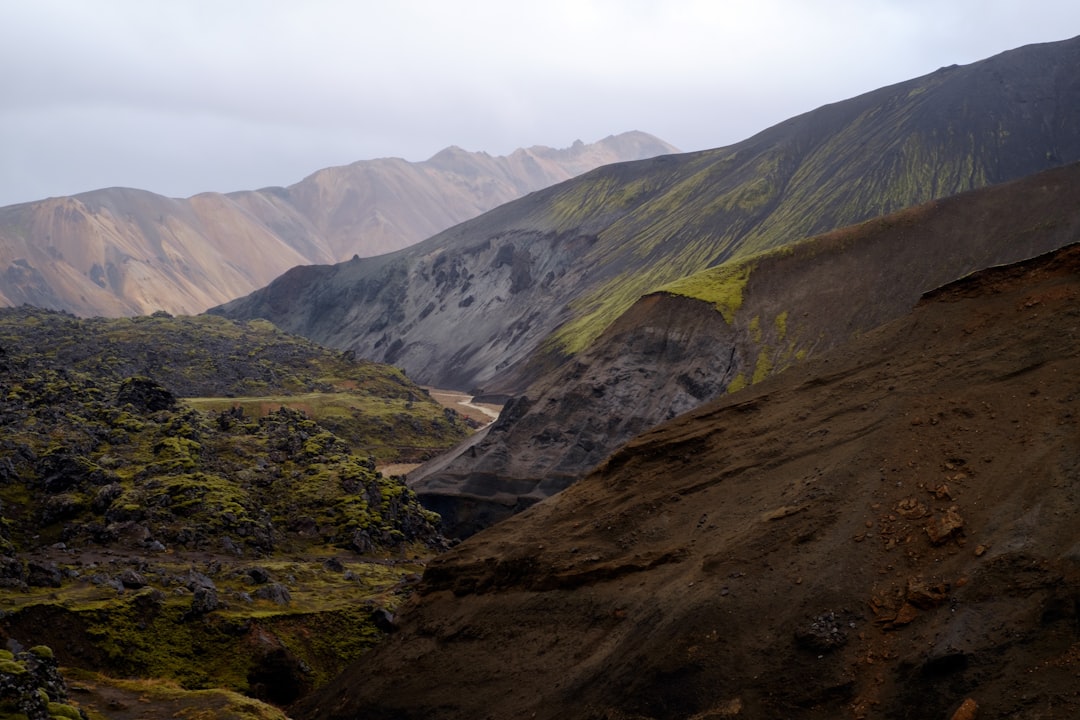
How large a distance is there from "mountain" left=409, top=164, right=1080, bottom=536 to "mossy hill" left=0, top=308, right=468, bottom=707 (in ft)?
40.2

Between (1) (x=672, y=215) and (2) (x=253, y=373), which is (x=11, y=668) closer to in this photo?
(2) (x=253, y=373)

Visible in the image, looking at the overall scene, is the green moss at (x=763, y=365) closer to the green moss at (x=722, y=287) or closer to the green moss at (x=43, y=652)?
the green moss at (x=722, y=287)

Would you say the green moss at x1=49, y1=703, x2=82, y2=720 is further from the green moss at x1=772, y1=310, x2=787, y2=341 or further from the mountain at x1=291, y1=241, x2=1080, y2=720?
the green moss at x1=772, y1=310, x2=787, y2=341

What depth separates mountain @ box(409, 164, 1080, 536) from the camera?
6419cm

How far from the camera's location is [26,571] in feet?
106

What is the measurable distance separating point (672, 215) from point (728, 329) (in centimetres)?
8768

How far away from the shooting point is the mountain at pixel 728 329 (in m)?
64.2

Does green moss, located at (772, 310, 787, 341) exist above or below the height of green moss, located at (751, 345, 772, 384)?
above

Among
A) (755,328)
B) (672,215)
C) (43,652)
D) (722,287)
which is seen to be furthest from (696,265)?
(43,652)

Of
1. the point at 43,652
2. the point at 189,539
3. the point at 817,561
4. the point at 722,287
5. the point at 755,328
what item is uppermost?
the point at 722,287

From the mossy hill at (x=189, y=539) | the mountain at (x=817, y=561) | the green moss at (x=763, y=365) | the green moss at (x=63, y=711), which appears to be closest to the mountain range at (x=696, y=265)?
the green moss at (x=763, y=365)

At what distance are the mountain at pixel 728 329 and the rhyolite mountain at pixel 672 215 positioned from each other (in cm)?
3770

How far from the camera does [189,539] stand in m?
40.1

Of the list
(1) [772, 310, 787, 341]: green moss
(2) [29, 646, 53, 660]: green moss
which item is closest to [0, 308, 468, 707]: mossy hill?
(2) [29, 646, 53, 660]: green moss
